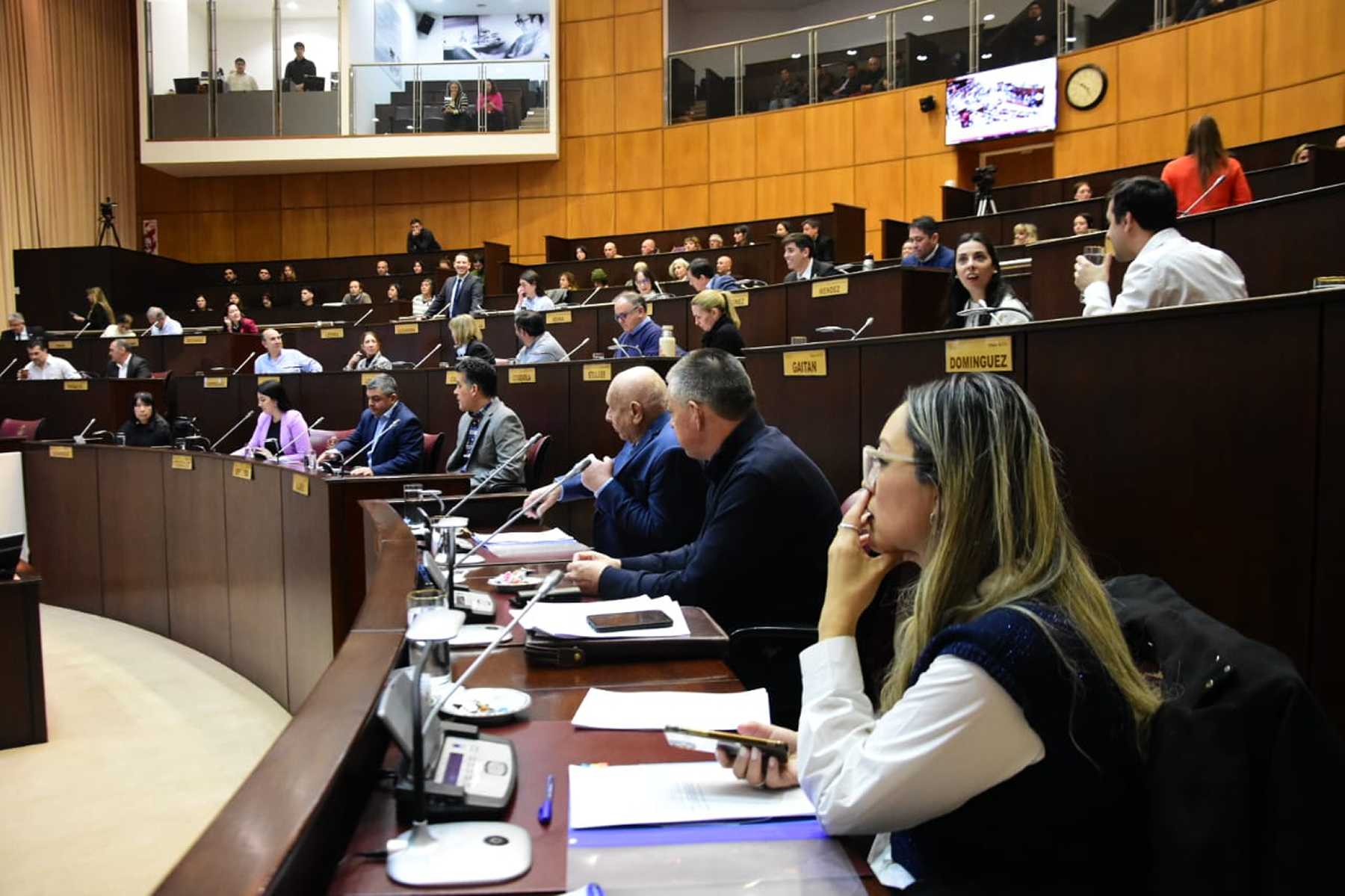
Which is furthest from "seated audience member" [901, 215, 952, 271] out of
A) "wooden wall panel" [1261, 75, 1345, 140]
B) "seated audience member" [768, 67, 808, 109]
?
"seated audience member" [768, 67, 808, 109]

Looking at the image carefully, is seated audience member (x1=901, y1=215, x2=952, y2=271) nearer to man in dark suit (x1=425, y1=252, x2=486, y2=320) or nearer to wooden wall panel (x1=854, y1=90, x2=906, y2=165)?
man in dark suit (x1=425, y1=252, x2=486, y2=320)

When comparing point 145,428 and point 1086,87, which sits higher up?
point 1086,87

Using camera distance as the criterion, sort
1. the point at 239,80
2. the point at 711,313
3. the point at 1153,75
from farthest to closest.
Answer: the point at 239,80
the point at 1153,75
the point at 711,313

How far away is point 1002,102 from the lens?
9531 millimetres

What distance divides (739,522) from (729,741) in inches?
39.0

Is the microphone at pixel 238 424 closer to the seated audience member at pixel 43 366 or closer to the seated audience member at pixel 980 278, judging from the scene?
the seated audience member at pixel 43 366

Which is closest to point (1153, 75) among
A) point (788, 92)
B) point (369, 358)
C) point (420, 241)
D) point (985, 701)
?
point (788, 92)

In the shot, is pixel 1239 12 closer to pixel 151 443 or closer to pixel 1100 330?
pixel 1100 330

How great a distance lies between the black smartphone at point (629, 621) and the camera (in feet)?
5.59

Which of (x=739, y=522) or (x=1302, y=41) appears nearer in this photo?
(x=739, y=522)

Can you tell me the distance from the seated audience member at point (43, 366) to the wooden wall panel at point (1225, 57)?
939 cm

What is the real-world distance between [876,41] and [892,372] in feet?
29.3

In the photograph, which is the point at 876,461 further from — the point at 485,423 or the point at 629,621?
the point at 485,423

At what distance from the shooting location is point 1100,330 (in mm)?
2031
